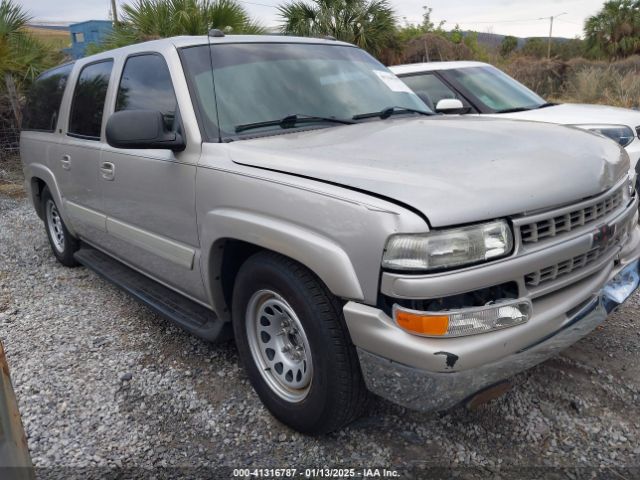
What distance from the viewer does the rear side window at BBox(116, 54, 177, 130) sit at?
3.14 metres

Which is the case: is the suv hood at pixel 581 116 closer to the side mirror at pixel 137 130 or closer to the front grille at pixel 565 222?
the front grille at pixel 565 222

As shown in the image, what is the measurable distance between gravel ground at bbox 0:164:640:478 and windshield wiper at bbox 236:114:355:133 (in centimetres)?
143

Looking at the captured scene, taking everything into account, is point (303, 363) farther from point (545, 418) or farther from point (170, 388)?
point (545, 418)

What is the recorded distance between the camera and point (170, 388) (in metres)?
3.12

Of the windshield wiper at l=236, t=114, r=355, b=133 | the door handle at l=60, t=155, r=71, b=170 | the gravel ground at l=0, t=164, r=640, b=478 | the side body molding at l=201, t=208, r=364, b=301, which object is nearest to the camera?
the side body molding at l=201, t=208, r=364, b=301

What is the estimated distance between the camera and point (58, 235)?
5473mm

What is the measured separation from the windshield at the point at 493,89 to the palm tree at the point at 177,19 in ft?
15.7

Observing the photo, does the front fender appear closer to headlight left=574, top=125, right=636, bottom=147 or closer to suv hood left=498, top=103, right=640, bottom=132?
suv hood left=498, top=103, right=640, bottom=132

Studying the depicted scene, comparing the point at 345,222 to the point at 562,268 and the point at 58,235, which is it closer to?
the point at 562,268

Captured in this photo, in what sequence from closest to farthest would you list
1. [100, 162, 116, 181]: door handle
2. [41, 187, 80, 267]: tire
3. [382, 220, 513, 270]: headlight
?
[382, 220, 513, 270]: headlight
[100, 162, 116, 181]: door handle
[41, 187, 80, 267]: tire

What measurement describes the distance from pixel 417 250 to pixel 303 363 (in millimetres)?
947

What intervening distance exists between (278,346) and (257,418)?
420 millimetres

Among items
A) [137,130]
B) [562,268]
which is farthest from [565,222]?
[137,130]

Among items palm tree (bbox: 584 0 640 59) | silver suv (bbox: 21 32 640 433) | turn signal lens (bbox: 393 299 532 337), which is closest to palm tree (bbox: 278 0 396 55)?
silver suv (bbox: 21 32 640 433)
